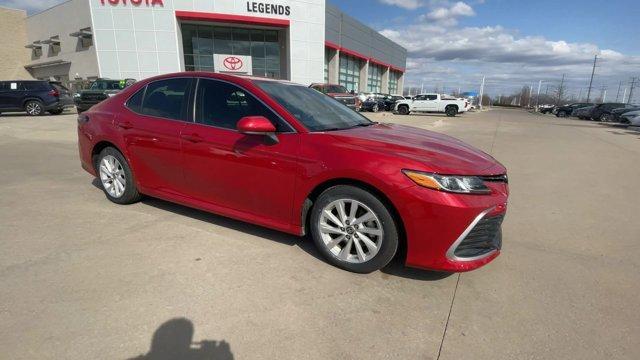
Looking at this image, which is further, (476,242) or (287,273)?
(287,273)

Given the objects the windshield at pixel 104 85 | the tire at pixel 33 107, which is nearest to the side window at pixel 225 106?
the tire at pixel 33 107

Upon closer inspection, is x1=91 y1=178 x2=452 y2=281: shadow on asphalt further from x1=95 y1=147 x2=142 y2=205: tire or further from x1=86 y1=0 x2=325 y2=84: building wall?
x1=86 y1=0 x2=325 y2=84: building wall

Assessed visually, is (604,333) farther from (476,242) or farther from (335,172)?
(335,172)

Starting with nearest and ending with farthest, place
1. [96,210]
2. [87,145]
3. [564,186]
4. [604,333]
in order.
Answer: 1. [604,333]
2. [96,210]
3. [87,145]
4. [564,186]

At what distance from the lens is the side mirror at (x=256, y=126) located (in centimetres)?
287

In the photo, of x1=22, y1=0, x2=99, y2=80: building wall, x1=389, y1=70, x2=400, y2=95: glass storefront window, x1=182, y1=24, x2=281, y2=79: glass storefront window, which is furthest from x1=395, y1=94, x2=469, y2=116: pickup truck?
x1=389, y1=70, x2=400, y2=95: glass storefront window

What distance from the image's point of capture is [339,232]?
2.92 m

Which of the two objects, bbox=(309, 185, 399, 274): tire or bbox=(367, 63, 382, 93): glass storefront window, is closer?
bbox=(309, 185, 399, 274): tire

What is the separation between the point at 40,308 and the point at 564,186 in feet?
23.3

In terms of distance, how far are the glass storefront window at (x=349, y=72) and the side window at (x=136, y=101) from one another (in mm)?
39992

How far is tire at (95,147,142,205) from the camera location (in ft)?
13.7

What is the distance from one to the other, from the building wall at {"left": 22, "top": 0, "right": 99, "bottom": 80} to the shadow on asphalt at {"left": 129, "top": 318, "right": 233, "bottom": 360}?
36.0 m

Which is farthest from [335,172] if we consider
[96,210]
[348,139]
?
[96,210]

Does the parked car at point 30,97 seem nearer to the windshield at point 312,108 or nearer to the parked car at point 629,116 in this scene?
the windshield at point 312,108
